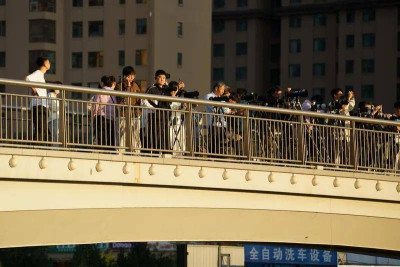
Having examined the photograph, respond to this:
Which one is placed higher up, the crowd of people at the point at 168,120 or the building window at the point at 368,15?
the building window at the point at 368,15

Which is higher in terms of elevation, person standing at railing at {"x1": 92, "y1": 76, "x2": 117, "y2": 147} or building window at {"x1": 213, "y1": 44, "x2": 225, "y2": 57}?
building window at {"x1": 213, "y1": 44, "x2": 225, "y2": 57}

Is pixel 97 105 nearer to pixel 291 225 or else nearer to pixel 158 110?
pixel 158 110

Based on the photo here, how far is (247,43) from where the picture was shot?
151 metres

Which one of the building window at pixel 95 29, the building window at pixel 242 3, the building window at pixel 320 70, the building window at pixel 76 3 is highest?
the building window at pixel 242 3

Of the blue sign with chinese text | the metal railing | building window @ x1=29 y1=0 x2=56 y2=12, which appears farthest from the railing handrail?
building window @ x1=29 y1=0 x2=56 y2=12

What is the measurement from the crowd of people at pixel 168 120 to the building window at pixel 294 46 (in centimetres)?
11965

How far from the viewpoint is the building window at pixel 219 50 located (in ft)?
501

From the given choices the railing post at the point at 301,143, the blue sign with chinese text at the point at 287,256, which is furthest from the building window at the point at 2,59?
the railing post at the point at 301,143

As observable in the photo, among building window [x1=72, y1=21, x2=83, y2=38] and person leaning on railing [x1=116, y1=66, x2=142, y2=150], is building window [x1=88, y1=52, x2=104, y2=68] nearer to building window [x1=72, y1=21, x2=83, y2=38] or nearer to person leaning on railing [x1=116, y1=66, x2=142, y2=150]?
building window [x1=72, y1=21, x2=83, y2=38]

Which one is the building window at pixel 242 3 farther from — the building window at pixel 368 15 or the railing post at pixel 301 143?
the railing post at pixel 301 143

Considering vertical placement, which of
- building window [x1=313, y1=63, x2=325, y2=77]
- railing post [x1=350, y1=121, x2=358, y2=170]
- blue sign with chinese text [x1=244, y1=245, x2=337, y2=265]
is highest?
building window [x1=313, y1=63, x2=325, y2=77]

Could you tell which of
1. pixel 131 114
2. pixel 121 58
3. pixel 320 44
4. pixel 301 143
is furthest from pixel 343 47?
pixel 131 114

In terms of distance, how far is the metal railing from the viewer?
21.4 m

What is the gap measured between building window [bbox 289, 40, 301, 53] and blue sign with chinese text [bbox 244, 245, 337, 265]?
49549 millimetres
